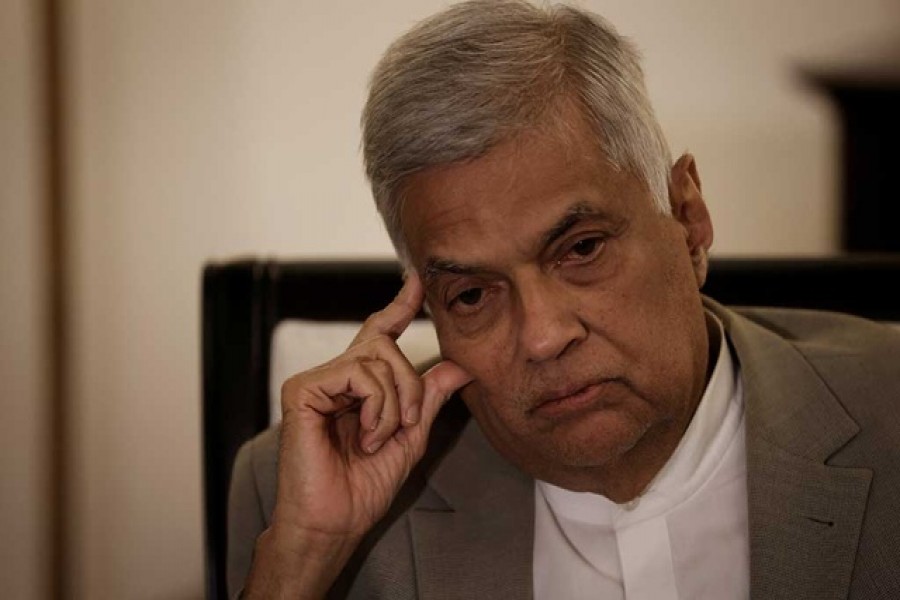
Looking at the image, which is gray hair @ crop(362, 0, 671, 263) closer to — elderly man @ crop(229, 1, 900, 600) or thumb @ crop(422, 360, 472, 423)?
elderly man @ crop(229, 1, 900, 600)

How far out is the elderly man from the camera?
0.95 metres

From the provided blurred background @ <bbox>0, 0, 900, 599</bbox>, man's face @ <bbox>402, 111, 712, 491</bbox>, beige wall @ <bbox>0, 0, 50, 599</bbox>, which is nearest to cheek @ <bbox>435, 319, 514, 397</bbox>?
man's face @ <bbox>402, 111, 712, 491</bbox>

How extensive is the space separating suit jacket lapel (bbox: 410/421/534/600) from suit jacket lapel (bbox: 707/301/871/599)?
243 millimetres

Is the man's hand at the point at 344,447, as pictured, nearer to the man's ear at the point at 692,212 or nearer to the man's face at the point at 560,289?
the man's face at the point at 560,289

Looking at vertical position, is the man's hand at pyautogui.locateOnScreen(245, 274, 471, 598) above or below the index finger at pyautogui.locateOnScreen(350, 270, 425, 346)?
below

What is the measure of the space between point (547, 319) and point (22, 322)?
93 centimetres

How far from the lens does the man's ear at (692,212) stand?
1.07 m

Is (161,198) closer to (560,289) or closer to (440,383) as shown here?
(440,383)

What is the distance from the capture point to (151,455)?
1.61 metres

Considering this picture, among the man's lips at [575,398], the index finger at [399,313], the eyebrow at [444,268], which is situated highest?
the eyebrow at [444,268]

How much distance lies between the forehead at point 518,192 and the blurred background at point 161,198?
18.0 inches

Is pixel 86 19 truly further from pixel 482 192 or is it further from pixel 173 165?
pixel 482 192

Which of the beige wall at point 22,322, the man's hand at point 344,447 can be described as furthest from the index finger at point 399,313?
the beige wall at point 22,322

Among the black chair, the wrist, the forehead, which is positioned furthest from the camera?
the black chair
